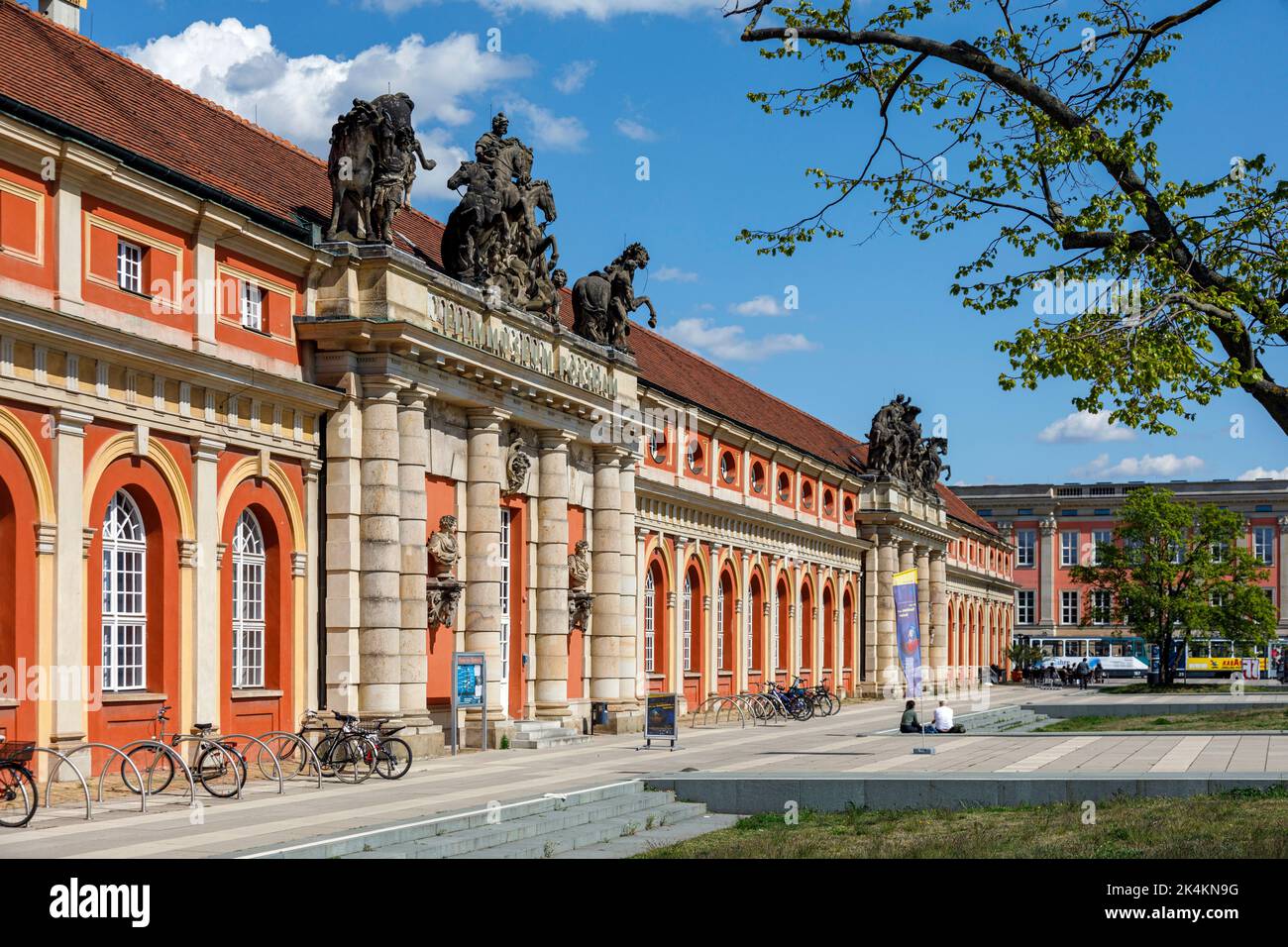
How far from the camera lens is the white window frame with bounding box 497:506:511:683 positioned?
120 ft

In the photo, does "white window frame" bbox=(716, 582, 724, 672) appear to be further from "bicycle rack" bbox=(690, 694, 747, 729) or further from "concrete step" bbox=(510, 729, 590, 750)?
"concrete step" bbox=(510, 729, 590, 750)

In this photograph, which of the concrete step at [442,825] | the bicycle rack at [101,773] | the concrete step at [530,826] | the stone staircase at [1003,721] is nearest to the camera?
the concrete step at [442,825]

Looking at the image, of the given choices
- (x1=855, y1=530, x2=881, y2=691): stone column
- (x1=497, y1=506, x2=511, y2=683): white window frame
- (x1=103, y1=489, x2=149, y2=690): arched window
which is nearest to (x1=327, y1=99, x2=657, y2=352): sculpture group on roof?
(x1=497, y1=506, x2=511, y2=683): white window frame

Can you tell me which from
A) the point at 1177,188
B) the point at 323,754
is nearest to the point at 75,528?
the point at 323,754

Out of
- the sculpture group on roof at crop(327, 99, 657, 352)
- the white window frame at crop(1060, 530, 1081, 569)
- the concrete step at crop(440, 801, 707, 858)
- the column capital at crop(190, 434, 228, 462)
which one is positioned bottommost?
the concrete step at crop(440, 801, 707, 858)

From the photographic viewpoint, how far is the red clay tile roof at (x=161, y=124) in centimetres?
2519

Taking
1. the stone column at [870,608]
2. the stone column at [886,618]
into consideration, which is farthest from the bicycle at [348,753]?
the stone column at [886,618]

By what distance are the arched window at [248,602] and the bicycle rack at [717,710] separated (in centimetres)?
1867

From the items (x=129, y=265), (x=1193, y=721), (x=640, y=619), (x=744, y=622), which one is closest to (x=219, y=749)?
(x=129, y=265)

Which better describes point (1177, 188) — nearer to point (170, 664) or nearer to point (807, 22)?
point (807, 22)

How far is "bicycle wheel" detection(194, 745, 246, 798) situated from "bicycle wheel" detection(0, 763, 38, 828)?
2948 mm

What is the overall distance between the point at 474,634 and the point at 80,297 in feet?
42.1

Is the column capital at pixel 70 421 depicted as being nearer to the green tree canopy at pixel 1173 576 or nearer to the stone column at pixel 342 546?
the stone column at pixel 342 546

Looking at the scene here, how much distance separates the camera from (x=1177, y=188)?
16359mm
